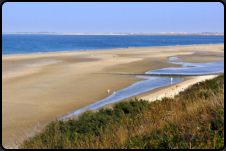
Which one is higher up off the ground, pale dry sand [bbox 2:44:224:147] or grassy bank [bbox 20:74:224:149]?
grassy bank [bbox 20:74:224:149]

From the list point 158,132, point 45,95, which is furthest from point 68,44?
point 158,132

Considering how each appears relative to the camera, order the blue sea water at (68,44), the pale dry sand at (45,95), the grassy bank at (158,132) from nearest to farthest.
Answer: the grassy bank at (158,132), the pale dry sand at (45,95), the blue sea water at (68,44)

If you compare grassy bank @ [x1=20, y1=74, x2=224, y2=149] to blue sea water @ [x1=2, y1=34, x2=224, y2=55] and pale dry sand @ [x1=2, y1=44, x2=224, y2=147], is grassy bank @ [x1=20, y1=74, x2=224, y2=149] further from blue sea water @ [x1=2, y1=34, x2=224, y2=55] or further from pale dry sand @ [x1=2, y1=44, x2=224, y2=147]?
blue sea water @ [x1=2, y1=34, x2=224, y2=55]

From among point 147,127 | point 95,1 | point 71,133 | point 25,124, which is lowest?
point 25,124

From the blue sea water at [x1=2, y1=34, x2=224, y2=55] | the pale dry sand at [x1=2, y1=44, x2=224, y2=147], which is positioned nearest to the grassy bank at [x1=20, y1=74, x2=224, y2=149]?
the pale dry sand at [x1=2, y1=44, x2=224, y2=147]

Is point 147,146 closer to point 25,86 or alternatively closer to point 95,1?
point 95,1

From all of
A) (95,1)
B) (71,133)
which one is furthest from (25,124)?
(95,1)

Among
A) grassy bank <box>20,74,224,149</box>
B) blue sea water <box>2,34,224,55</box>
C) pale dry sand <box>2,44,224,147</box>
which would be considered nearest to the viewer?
grassy bank <box>20,74,224,149</box>

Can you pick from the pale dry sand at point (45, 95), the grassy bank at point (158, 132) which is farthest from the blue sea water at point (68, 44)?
the grassy bank at point (158, 132)

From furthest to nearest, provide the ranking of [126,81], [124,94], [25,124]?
1. [126,81]
2. [124,94]
3. [25,124]

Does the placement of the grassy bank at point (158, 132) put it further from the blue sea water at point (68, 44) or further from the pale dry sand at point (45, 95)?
the blue sea water at point (68, 44)

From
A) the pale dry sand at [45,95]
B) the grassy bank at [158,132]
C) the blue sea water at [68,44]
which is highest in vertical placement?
the blue sea water at [68,44]
